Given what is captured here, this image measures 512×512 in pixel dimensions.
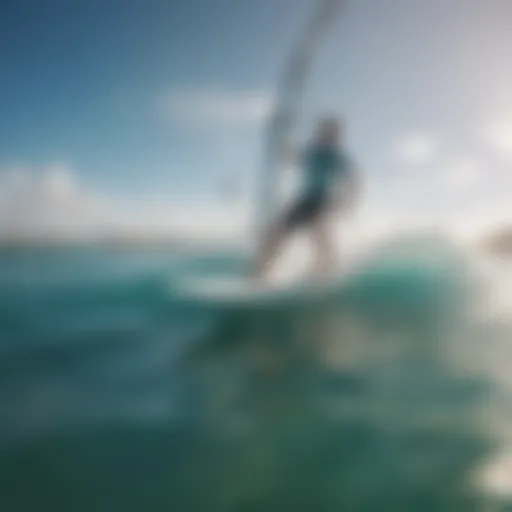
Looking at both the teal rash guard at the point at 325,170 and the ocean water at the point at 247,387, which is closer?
the ocean water at the point at 247,387

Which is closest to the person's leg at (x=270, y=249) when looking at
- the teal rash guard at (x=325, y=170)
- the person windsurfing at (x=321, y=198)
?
the person windsurfing at (x=321, y=198)

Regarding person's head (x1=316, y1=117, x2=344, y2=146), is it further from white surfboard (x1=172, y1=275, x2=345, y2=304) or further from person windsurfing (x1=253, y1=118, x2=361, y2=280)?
white surfboard (x1=172, y1=275, x2=345, y2=304)

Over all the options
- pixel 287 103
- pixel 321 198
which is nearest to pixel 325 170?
pixel 321 198

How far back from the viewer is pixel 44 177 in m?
1.72

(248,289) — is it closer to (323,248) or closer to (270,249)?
(270,249)

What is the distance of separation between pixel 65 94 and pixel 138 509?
42.8 inches

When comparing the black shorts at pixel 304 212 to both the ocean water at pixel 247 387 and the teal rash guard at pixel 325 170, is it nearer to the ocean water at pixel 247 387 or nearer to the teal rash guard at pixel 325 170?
the teal rash guard at pixel 325 170

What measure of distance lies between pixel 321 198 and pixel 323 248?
13 centimetres

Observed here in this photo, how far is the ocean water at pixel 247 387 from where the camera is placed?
5.17ft

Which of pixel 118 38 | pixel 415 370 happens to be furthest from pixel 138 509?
pixel 118 38

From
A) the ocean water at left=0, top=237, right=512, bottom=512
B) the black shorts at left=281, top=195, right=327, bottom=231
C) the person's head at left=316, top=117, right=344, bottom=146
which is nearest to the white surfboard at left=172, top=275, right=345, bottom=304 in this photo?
the ocean water at left=0, top=237, right=512, bottom=512

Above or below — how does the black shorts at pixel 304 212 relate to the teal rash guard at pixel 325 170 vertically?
below

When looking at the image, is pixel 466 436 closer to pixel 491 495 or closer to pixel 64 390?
pixel 491 495

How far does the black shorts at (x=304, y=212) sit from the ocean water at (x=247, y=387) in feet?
0.53
